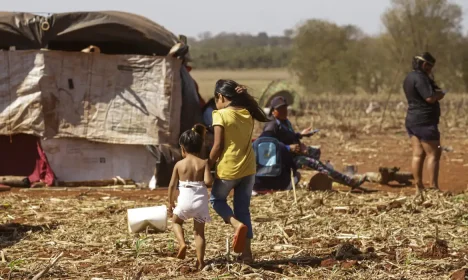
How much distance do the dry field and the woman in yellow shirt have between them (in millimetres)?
336

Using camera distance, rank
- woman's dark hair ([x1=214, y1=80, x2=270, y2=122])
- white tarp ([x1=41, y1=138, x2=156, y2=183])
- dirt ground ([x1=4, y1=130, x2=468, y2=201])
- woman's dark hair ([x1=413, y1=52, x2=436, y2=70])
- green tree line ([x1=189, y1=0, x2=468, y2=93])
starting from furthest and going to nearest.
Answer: green tree line ([x1=189, y1=0, x2=468, y2=93])
white tarp ([x1=41, y1=138, x2=156, y2=183])
dirt ground ([x1=4, y1=130, x2=468, y2=201])
woman's dark hair ([x1=413, y1=52, x2=436, y2=70])
woman's dark hair ([x1=214, y1=80, x2=270, y2=122])

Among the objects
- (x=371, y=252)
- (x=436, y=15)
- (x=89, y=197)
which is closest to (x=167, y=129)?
(x=89, y=197)

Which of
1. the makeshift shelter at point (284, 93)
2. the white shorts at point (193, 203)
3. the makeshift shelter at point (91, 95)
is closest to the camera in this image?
the white shorts at point (193, 203)

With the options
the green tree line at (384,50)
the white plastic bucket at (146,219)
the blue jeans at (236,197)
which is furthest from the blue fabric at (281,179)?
the green tree line at (384,50)

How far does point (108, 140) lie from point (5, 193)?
1.66 m

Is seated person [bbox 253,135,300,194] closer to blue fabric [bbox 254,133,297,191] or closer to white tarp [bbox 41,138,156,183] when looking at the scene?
blue fabric [bbox 254,133,297,191]

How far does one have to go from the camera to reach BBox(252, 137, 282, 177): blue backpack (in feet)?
33.3

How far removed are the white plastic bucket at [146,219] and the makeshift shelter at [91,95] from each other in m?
3.79

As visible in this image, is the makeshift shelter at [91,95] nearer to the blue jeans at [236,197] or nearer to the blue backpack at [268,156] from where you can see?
the blue backpack at [268,156]

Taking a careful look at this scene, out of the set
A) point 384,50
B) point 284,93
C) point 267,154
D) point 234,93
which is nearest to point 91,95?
point 267,154

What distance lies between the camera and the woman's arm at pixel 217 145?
→ 243 inches

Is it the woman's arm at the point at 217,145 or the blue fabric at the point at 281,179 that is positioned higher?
the woman's arm at the point at 217,145

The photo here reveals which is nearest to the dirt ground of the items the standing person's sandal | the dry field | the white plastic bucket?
the dry field

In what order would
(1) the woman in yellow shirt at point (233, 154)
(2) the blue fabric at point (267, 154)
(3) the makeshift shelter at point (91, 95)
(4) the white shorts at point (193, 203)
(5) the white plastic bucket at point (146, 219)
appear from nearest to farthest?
1. (4) the white shorts at point (193, 203)
2. (1) the woman in yellow shirt at point (233, 154)
3. (5) the white plastic bucket at point (146, 219)
4. (2) the blue fabric at point (267, 154)
5. (3) the makeshift shelter at point (91, 95)
